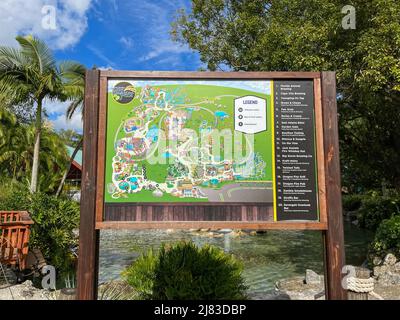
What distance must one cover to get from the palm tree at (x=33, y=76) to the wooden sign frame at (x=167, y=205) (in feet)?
35.0

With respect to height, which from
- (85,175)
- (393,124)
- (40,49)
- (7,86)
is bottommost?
(85,175)

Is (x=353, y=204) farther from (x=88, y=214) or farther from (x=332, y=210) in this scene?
(x=88, y=214)

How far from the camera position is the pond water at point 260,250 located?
999 centimetres

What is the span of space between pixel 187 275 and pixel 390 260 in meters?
6.31

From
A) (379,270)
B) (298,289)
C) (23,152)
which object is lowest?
(298,289)

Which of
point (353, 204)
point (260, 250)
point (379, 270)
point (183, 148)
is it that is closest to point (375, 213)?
point (260, 250)

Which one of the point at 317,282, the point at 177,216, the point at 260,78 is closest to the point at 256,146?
the point at 260,78

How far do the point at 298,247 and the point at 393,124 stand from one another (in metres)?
6.24

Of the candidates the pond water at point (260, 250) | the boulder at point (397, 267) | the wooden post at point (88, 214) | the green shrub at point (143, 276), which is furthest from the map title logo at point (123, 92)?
the boulder at point (397, 267)

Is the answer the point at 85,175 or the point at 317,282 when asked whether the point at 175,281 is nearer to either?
the point at 85,175

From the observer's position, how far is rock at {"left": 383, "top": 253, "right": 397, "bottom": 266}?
851 cm

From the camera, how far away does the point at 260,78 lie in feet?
13.2

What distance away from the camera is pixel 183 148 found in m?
3.95

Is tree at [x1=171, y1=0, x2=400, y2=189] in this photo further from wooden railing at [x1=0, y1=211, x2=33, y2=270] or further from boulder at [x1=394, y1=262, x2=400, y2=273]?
wooden railing at [x1=0, y1=211, x2=33, y2=270]
